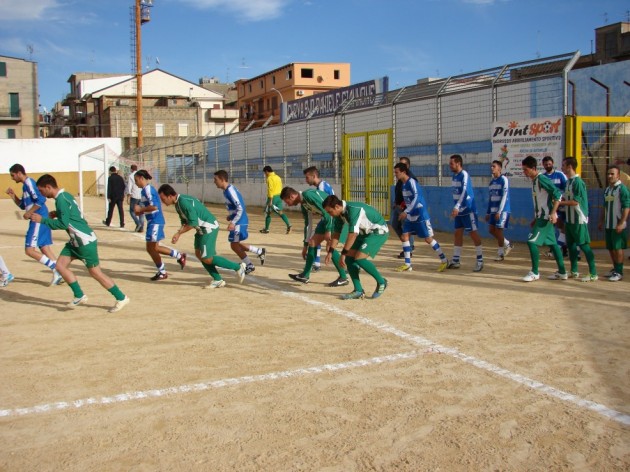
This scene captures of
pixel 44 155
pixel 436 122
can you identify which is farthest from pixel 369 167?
pixel 44 155

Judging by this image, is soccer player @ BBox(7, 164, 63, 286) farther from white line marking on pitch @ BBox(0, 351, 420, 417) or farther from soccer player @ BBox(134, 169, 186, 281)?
white line marking on pitch @ BBox(0, 351, 420, 417)

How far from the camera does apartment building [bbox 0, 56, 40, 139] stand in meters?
65.1

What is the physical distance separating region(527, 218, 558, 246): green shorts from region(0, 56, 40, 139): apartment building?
65415mm

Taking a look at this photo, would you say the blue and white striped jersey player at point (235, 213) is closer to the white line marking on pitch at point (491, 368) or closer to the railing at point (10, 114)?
the white line marking on pitch at point (491, 368)

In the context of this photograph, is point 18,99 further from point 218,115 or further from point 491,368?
point 491,368

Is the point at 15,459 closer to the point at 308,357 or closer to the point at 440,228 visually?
the point at 308,357

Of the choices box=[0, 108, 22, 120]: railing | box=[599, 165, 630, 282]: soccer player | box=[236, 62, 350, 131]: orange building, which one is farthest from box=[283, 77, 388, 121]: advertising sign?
box=[0, 108, 22, 120]: railing

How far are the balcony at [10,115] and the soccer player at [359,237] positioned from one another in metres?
64.8

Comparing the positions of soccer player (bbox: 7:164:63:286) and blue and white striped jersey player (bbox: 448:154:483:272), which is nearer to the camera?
soccer player (bbox: 7:164:63:286)

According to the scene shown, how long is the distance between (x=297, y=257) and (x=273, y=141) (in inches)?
601

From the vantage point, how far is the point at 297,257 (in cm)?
1262

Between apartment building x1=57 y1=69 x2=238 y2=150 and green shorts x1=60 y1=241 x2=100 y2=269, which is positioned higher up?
apartment building x1=57 y1=69 x2=238 y2=150

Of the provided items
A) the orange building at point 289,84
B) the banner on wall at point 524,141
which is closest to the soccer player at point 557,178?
the banner on wall at point 524,141

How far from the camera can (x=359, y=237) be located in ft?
27.1
